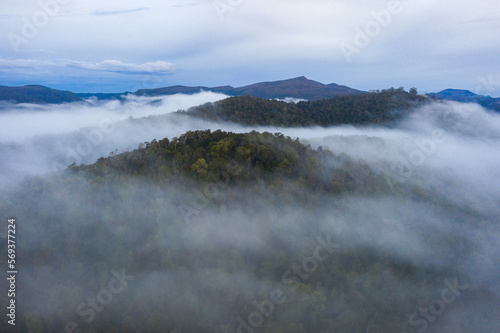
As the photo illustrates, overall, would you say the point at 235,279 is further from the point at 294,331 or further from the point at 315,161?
the point at 315,161

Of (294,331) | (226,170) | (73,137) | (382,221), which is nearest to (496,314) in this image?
(382,221)

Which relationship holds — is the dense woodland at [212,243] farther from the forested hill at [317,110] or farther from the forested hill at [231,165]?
the forested hill at [317,110]

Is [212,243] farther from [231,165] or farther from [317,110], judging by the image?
[317,110]

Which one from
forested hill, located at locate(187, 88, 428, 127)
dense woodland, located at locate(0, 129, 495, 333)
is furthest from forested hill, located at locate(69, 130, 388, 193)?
forested hill, located at locate(187, 88, 428, 127)

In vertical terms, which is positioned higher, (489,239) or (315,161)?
(315,161)

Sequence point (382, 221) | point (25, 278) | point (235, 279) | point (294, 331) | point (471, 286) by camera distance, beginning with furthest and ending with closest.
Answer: point (382, 221) < point (471, 286) < point (235, 279) < point (25, 278) < point (294, 331)

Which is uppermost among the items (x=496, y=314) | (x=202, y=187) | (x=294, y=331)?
(x=202, y=187)

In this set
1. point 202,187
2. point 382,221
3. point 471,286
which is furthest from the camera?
point 382,221

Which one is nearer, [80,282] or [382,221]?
[80,282]
